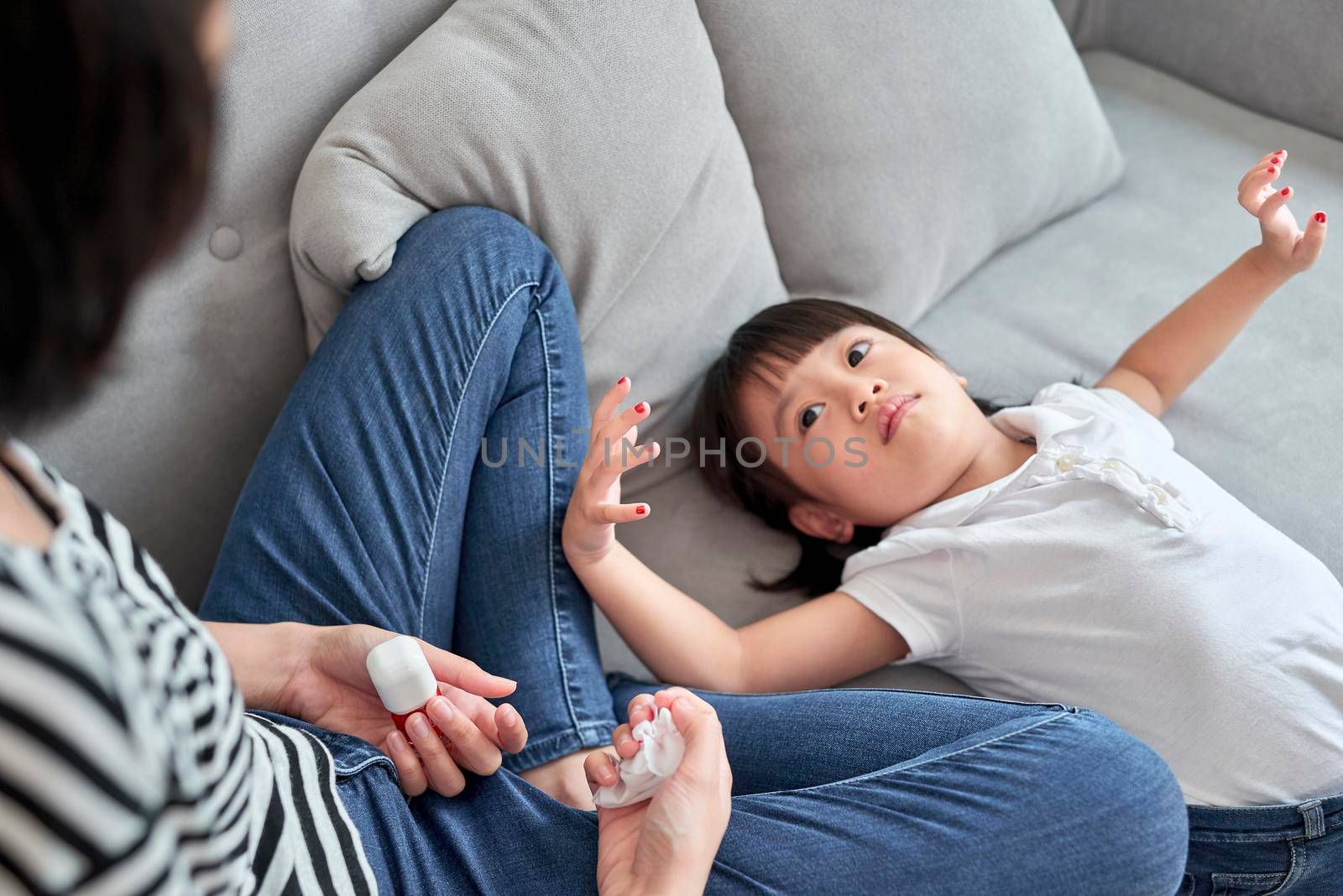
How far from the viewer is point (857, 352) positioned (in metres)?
1.23

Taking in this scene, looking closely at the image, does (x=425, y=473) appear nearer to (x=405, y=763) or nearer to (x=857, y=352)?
(x=405, y=763)

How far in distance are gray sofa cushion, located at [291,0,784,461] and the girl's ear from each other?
0.20 m

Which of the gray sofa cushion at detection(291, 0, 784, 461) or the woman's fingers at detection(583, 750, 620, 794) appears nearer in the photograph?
the woman's fingers at detection(583, 750, 620, 794)

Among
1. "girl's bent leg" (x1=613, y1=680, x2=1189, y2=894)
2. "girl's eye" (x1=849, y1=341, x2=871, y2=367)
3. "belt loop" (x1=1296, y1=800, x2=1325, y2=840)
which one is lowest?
"belt loop" (x1=1296, y1=800, x2=1325, y2=840)

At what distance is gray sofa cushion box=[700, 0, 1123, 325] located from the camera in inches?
54.8

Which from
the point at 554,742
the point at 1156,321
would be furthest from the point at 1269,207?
the point at 554,742

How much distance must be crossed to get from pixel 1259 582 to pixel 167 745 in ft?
3.23

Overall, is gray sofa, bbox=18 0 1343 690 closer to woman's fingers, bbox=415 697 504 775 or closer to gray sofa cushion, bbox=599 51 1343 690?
gray sofa cushion, bbox=599 51 1343 690

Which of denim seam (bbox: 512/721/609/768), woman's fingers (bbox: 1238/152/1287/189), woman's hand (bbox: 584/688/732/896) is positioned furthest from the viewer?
woman's fingers (bbox: 1238/152/1287/189)

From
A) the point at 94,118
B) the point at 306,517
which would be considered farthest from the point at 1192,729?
the point at 94,118

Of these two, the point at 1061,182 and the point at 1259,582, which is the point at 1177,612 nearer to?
the point at 1259,582

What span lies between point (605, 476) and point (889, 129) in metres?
0.70

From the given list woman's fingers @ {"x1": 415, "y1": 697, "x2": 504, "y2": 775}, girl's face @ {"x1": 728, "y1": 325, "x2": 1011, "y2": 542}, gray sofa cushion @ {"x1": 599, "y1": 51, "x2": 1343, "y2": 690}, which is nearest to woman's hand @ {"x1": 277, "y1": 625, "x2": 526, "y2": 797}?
woman's fingers @ {"x1": 415, "y1": 697, "x2": 504, "y2": 775}

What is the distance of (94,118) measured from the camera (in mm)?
460
